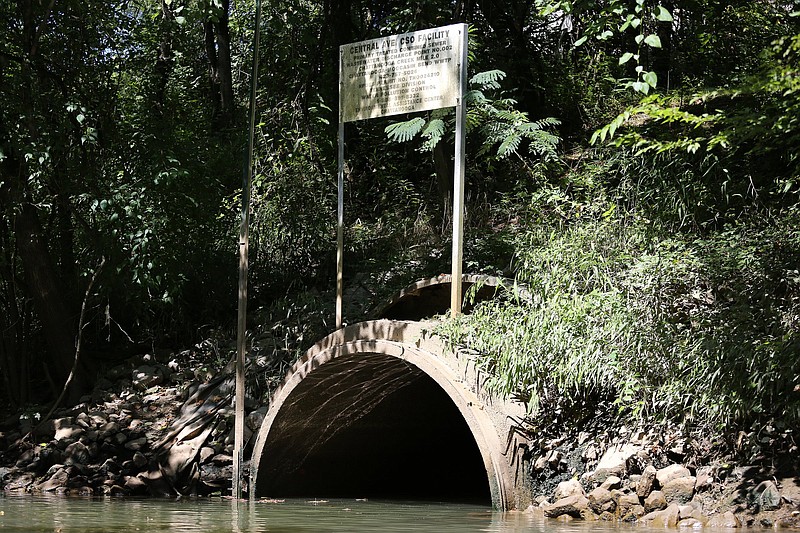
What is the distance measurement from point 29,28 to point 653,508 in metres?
8.37

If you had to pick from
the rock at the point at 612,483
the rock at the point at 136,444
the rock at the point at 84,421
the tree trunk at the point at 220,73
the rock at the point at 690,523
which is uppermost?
the tree trunk at the point at 220,73

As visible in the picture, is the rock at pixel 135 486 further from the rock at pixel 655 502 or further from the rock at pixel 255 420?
the rock at pixel 655 502

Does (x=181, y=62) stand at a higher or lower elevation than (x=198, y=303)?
higher

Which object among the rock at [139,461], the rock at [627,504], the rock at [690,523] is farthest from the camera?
the rock at [139,461]

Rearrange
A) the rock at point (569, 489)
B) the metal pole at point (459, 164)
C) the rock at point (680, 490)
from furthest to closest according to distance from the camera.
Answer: the metal pole at point (459, 164), the rock at point (569, 489), the rock at point (680, 490)

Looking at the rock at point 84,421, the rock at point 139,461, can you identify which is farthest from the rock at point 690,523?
the rock at point 84,421

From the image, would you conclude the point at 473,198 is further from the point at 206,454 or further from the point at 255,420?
the point at 206,454

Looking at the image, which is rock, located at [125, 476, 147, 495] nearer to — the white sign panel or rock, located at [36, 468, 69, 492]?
rock, located at [36, 468, 69, 492]

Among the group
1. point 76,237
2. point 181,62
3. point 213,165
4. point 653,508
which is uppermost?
point 181,62

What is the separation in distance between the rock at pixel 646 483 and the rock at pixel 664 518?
7.2 inches

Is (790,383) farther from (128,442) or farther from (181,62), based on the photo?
(181,62)

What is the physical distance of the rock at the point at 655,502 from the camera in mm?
6111

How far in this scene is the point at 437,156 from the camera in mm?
12570

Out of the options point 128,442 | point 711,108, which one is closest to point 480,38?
point 711,108
